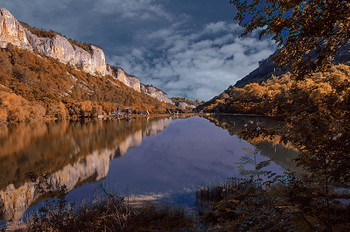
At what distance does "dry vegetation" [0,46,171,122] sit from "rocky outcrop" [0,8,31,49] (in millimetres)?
10312

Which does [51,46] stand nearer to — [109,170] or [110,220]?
[109,170]

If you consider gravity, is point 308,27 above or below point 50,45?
below

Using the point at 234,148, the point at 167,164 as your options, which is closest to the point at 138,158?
the point at 167,164

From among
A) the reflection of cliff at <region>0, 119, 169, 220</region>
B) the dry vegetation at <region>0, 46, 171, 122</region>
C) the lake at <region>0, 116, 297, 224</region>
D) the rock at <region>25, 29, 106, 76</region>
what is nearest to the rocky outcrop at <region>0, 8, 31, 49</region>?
the dry vegetation at <region>0, 46, 171, 122</region>

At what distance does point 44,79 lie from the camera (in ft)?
307

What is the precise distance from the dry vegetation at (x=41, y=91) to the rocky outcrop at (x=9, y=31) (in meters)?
10.3

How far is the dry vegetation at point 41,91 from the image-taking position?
160ft

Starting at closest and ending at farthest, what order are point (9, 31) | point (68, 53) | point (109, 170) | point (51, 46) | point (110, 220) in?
point (110, 220)
point (109, 170)
point (9, 31)
point (51, 46)
point (68, 53)

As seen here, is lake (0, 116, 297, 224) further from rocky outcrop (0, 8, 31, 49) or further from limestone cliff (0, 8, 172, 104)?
limestone cliff (0, 8, 172, 104)

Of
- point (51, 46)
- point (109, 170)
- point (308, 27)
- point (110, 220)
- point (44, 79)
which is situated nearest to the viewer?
point (308, 27)

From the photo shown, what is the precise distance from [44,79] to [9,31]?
45913 millimetres

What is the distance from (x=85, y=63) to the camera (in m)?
163

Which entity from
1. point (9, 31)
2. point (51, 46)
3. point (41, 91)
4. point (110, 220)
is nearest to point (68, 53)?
point (51, 46)

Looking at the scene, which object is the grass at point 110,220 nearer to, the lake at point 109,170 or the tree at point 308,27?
the lake at point 109,170
